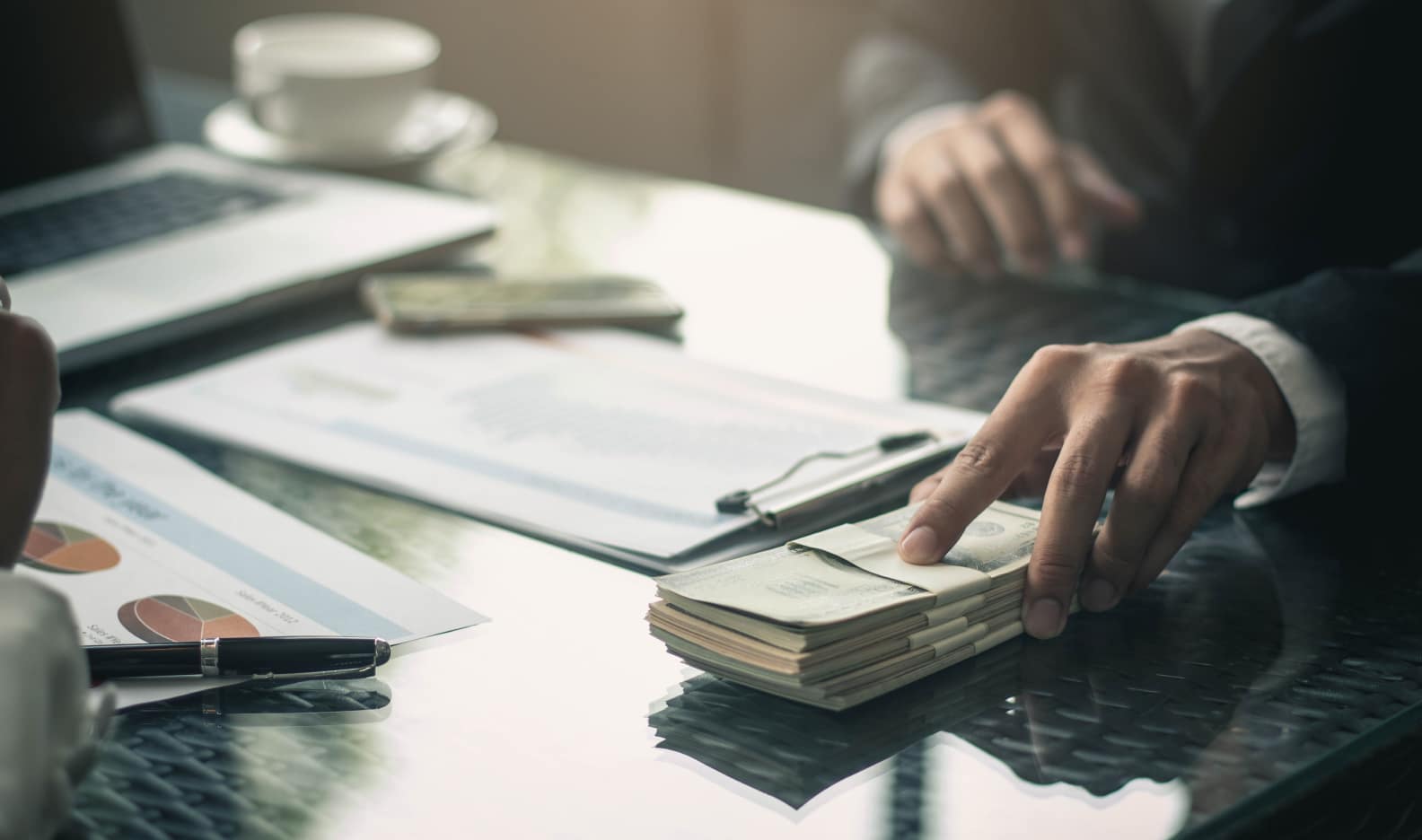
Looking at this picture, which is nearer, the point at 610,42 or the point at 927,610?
the point at 927,610

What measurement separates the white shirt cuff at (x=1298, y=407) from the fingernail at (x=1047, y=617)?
177mm

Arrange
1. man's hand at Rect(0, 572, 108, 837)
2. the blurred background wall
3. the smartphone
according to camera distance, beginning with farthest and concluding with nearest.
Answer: the blurred background wall < the smartphone < man's hand at Rect(0, 572, 108, 837)

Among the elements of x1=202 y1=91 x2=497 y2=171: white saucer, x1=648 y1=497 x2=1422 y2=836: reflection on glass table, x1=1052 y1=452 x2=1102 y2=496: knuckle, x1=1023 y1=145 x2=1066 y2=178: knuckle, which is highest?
x1=202 y1=91 x2=497 y2=171: white saucer

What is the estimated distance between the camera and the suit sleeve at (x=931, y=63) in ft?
4.25

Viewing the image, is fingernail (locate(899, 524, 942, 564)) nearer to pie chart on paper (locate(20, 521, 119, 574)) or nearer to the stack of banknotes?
the stack of banknotes

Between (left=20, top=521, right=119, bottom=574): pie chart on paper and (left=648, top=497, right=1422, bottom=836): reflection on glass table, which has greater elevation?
(left=20, top=521, right=119, bottom=574): pie chart on paper

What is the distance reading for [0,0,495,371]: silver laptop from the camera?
86 cm

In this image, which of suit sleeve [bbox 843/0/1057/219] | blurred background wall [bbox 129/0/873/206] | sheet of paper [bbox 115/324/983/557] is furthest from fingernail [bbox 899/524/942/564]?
blurred background wall [bbox 129/0/873/206]

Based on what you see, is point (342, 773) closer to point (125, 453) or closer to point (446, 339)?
point (125, 453)

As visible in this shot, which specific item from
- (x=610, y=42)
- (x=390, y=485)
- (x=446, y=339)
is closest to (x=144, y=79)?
(x=446, y=339)

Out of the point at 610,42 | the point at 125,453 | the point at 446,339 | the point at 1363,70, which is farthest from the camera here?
the point at 610,42

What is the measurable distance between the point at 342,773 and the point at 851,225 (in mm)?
721

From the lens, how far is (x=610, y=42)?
7.88 ft

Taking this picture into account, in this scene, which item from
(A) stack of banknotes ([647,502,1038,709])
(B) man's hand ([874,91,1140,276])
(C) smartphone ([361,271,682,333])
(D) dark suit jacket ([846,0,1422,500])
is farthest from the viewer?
(D) dark suit jacket ([846,0,1422,500])
